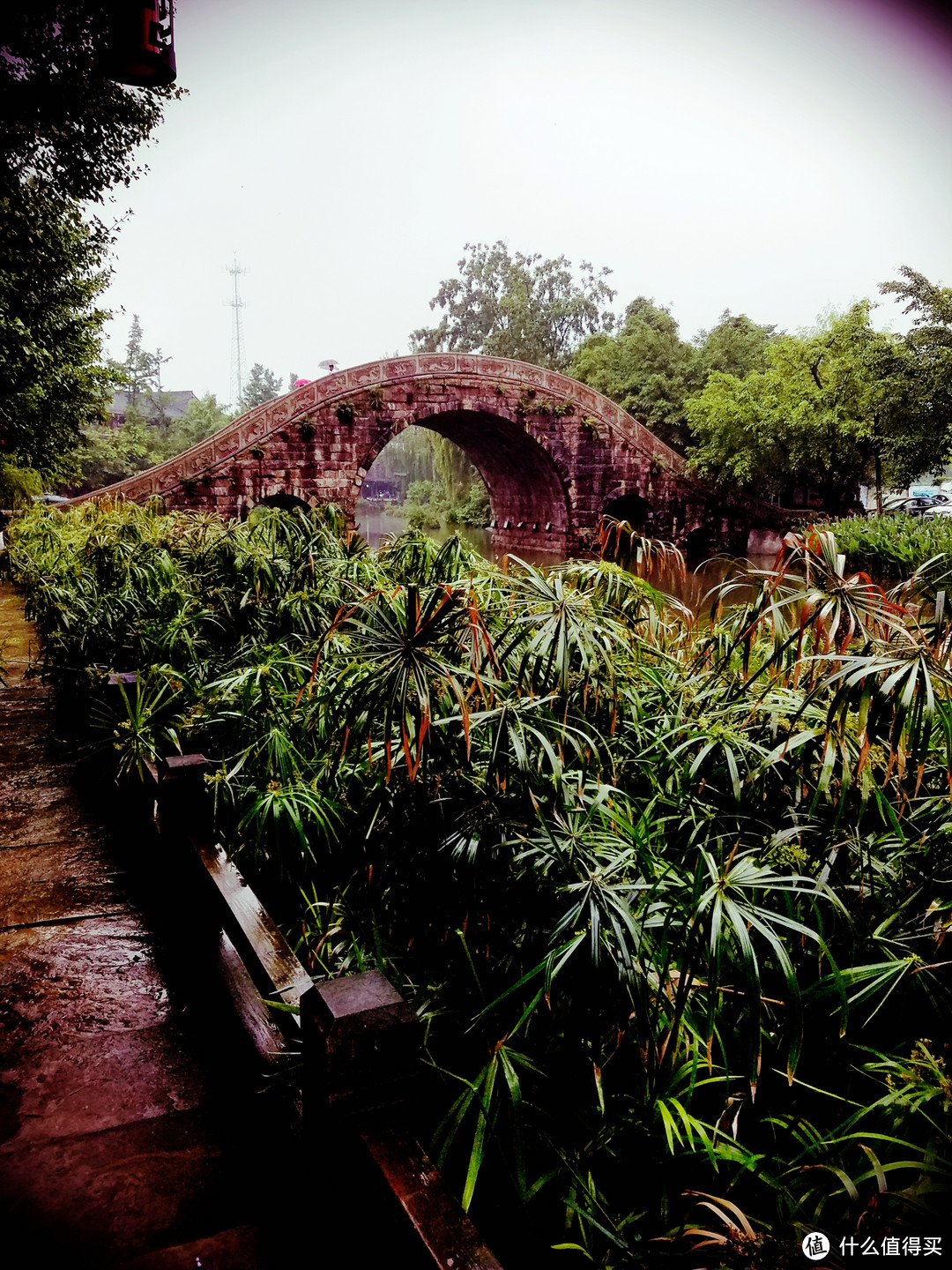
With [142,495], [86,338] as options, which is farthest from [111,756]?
[142,495]

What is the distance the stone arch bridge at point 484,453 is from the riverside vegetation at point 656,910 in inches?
439

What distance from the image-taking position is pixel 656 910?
Result: 147 cm

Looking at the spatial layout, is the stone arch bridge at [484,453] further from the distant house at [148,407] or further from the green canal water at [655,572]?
the distant house at [148,407]

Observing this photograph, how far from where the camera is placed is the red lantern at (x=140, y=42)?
2.75 metres

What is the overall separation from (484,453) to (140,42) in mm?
16100

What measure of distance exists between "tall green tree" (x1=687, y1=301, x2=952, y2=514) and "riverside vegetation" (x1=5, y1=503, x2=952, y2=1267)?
11.9m

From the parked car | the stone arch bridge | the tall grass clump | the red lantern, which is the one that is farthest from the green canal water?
the parked car

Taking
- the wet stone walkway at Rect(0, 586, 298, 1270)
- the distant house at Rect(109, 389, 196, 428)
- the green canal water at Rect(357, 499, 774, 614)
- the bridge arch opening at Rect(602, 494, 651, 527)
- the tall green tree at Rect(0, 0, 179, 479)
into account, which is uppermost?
the distant house at Rect(109, 389, 196, 428)

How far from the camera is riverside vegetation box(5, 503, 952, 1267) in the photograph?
1.29 m

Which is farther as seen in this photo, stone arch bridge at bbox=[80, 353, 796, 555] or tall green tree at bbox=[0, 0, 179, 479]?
stone arch bridge at bbox=[80, 353, 796, 555]

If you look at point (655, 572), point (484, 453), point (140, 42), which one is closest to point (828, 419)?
point (655, 572)

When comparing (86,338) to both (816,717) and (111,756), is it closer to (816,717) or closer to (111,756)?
(111,756)
